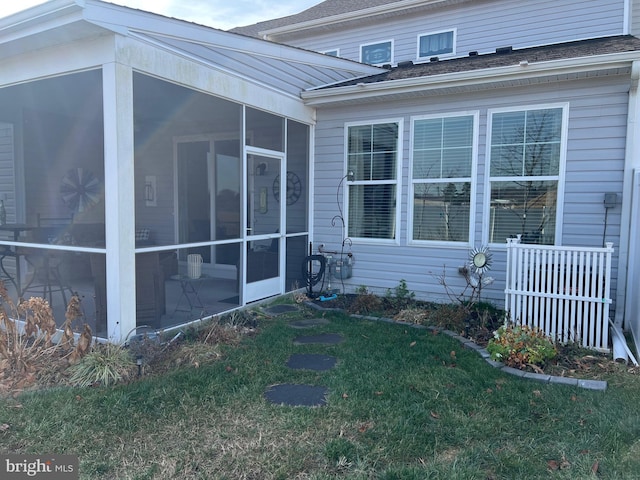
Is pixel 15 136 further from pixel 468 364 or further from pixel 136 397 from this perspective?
pixel 468 364

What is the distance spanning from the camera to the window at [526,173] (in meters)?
5.52

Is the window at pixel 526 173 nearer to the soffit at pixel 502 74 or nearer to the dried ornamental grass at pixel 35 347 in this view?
the soffit at pixel 502 74

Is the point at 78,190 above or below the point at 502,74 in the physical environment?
below

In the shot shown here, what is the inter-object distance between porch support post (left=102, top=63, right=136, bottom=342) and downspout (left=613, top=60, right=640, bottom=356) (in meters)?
5.38

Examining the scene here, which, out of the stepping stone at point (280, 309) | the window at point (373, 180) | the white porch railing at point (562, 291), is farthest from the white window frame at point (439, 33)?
the stepping stone at point (280, 309)

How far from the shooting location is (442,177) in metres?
6.20

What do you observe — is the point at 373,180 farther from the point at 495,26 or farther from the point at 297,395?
the point at 495,26

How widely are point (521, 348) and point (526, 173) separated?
2.60m

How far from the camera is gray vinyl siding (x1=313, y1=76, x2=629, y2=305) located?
5.22 metres

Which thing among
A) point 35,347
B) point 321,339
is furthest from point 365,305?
point 35,347

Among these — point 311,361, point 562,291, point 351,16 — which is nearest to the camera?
point 311,361

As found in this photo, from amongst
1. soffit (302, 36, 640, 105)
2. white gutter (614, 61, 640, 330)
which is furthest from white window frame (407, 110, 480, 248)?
white gutter (614, 61, 640, 330)

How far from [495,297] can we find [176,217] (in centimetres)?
577

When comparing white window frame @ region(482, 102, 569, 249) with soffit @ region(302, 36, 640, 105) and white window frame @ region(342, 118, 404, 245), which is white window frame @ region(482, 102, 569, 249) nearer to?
soffit @ region(302, 36, 640, 105)
